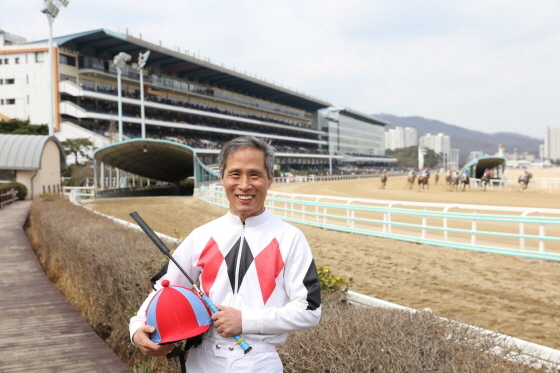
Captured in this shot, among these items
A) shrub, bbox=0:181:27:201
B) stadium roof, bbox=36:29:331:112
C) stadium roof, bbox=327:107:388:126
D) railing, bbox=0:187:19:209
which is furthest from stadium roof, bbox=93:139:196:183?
stadium roof, bbox=327:107:388:126

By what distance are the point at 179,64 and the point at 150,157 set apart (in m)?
34.0

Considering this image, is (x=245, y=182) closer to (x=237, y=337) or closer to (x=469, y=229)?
(x=237, y=337)

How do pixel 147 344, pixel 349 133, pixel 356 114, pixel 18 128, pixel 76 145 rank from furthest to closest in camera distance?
pixel 356 114, pixel 349 133, pixel 76 145, pixel 18 128, pixel 147 344

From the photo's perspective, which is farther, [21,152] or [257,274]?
[21,152]

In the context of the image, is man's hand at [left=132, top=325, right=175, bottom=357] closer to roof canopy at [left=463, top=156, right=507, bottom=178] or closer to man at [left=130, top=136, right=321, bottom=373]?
man at [left=130, top=136, right=321, bottom=373]

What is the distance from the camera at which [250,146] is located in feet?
5.57

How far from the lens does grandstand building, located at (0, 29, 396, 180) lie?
4647cm

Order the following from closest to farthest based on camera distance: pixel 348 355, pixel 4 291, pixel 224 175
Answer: pixel 224 175 → pixel 348 355 → pixel 4 291

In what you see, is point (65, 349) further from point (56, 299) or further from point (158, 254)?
point (56, 299)

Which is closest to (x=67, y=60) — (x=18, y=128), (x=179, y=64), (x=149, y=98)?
(x=149, y=98)

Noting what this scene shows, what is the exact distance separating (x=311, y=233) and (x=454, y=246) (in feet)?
11.8

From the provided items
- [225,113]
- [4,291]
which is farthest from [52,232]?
[225,113]

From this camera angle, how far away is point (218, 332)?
1.54 m

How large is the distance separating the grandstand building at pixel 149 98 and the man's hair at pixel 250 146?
42.8 metres
